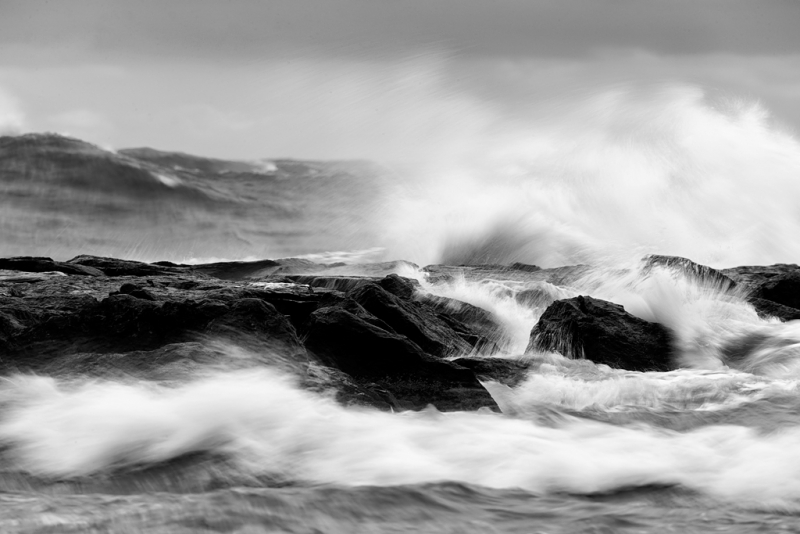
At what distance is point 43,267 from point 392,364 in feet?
12.1

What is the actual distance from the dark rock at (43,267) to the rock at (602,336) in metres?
3.71

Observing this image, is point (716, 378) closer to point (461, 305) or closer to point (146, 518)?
point (461, 305)

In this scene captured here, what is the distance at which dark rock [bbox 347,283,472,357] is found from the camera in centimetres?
583

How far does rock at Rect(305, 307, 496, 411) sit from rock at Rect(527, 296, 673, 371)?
3.95 feet

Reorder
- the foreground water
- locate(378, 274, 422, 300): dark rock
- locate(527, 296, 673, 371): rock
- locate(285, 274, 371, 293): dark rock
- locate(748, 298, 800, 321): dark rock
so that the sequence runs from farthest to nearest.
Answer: locate(285, 274, 371, 293): dark rock → locate(378, 274, 422, 300): dark rock → locate(748, 298, 800, 321): dark rock → locate(527, 296, 673, 371): rock → the foreground water

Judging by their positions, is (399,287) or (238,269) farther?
(238,269)

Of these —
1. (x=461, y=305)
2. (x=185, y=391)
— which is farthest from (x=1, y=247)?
(x=185, y=391)

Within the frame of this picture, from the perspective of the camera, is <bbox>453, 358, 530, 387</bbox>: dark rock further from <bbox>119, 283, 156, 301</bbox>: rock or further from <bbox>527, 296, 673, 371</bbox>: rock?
<bbox>119, 283, 156, 301</bbox>: rock

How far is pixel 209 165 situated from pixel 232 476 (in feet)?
82.7

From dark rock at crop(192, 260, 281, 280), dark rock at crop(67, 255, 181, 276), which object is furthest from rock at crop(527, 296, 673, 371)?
dark rock at crop(192, 260, 281, 280)

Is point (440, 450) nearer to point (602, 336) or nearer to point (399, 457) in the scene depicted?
point (399, 457)

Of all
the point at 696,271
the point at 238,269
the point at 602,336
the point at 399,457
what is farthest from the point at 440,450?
the point at 238,269

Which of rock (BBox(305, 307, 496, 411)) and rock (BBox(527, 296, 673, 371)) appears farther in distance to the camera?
rock (BBox(527, 296, 673, 371))

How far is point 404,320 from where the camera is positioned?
586 cm
